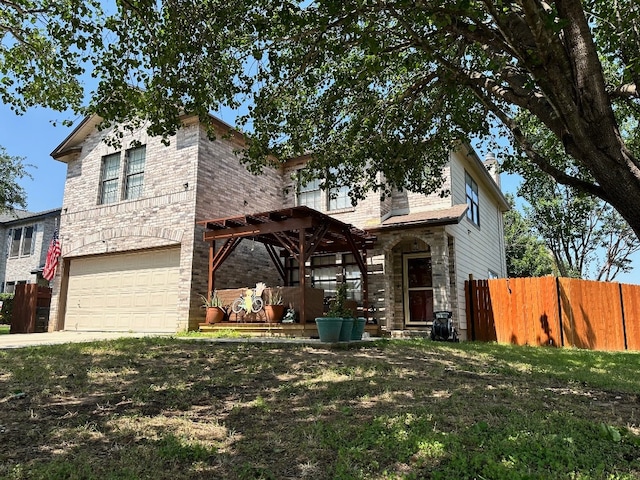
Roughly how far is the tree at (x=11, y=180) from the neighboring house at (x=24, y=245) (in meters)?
Answer: 3.63

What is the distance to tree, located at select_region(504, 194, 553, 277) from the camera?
27.9 meters

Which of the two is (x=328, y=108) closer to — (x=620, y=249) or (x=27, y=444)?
(x=27, y=444)

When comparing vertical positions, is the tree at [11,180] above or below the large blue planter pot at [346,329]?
above

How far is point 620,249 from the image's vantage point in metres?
24.3

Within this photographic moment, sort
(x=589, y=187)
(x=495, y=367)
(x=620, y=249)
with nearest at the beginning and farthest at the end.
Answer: (x=589, y=187) → (x=495, y=367) → (x=620, y=249)

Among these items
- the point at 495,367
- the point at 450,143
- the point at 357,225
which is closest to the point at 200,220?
the point at 357,225

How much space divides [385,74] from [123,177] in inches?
387

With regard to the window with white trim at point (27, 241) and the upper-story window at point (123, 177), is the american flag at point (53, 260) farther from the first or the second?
the window with white trim at point (27, 241)

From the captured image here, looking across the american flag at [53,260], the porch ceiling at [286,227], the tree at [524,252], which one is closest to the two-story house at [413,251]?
the porch ceiling at [286,227]

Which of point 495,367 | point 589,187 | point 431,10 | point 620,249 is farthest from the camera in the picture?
point 620,249

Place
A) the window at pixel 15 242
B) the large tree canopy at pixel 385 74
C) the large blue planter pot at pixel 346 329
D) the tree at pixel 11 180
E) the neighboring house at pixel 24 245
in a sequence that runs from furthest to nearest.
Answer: the window at pixel 15 242, the neighboring house at pixel 24 245, the tree at pixel 11 180, the large blue planter pot at pixel 346 329, the large tree canopy at pixel 385 74

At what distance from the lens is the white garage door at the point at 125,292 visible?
13398mm

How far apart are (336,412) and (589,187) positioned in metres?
3.76

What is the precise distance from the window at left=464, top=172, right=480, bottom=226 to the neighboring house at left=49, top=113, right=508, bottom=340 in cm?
13
